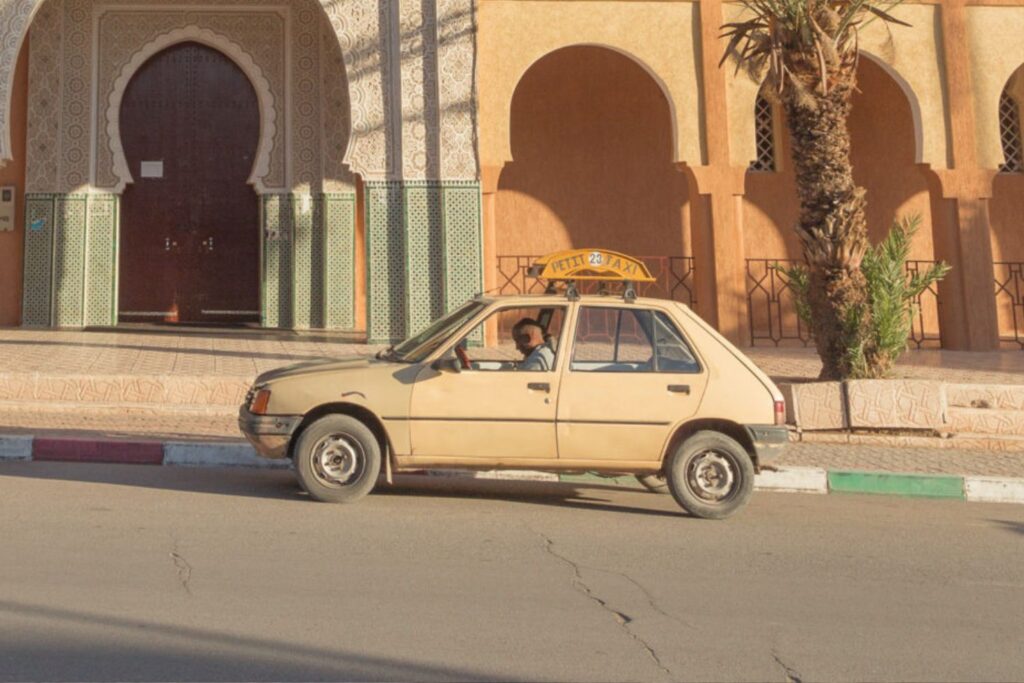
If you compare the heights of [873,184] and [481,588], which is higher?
[873,184]

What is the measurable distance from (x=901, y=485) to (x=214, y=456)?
5229 mm

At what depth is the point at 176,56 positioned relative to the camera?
15.5 metres

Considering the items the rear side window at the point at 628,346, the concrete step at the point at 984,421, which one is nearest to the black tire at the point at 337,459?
the rear side window at the point at 628,346

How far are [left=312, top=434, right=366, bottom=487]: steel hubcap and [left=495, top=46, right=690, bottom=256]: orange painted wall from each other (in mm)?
10467

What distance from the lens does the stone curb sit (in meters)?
7.24

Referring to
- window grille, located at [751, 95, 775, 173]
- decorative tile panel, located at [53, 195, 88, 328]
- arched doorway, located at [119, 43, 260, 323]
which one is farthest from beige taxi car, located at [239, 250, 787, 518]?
window grille, located at [751, 95, 775, 173]

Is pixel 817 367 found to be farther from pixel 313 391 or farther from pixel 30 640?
pixel 30 640

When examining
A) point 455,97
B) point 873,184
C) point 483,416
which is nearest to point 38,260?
point 455,97

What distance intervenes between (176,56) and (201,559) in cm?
1295

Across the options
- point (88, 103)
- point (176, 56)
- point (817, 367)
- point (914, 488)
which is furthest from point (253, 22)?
point (914, 488)

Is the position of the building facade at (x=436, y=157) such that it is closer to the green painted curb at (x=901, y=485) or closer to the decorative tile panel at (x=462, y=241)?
the decorative tile panel at (x=462, y=241)

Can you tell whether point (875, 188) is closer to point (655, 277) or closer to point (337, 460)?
point (655, 277)

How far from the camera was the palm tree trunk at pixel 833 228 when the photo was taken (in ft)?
31.2

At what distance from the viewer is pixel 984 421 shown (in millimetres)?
9172
